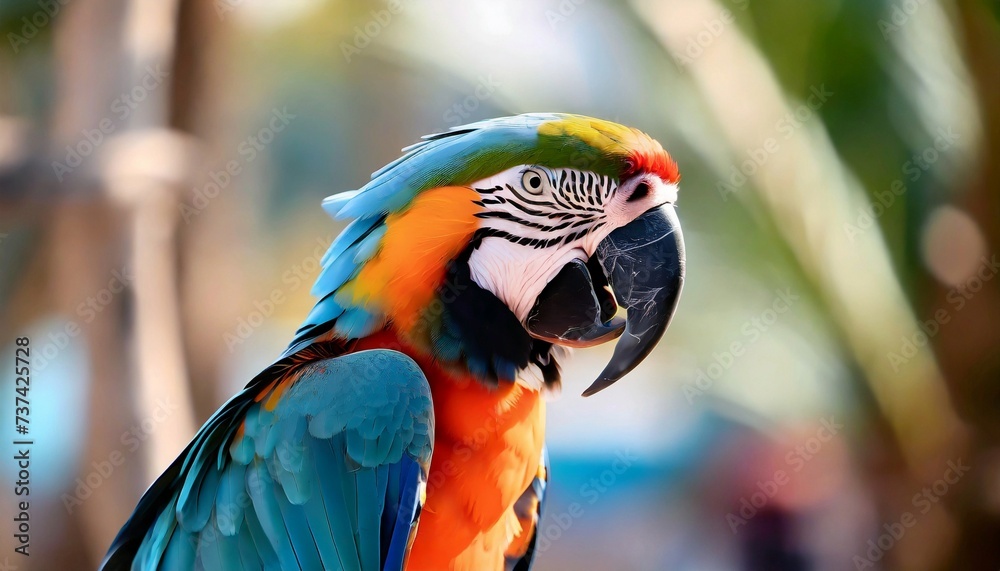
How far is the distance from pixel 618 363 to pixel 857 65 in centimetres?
209

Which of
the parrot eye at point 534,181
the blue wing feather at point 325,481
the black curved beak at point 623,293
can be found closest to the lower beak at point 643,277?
the black curved beak at point 623,293

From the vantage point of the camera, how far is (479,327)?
116 cm

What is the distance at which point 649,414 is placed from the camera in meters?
3.67

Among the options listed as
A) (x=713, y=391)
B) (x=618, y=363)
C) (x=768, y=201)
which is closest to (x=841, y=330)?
(x=768, y=201)

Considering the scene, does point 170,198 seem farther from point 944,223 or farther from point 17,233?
point 944,223
